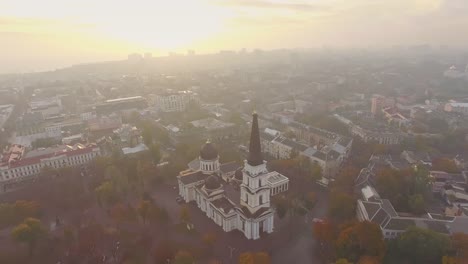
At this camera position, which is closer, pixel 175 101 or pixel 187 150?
pixel 187 150

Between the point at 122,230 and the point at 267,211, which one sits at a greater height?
the point at 267,211

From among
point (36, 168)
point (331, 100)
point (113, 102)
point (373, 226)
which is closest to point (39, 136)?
point (36, 168)

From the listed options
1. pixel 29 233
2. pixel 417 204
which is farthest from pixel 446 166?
pixel 29 233

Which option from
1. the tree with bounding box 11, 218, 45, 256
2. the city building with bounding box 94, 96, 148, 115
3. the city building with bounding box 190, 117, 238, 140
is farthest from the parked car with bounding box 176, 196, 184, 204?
the city building with bounding box 94, 96, 148, 115

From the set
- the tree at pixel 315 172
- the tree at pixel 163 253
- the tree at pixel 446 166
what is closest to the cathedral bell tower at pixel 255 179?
the tree at pixel 163 253

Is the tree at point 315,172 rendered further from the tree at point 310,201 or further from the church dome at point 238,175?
the church dome at point 238,175

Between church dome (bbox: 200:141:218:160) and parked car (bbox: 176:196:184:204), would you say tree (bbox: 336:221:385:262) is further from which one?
parked car (bbox: 176:196:184:204)

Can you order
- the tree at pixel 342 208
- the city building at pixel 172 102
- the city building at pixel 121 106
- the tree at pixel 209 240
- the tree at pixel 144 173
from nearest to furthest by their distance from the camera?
1. the tree at pixel 209 240
2. the tree at pixel 342 208
3. the tree at pixel 144 173
4. the city building at pixel 121 106
5. the city building at pixel 172 102

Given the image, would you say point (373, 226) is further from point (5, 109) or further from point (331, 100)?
point (5, 109)
